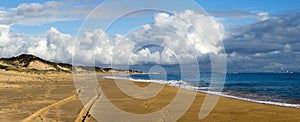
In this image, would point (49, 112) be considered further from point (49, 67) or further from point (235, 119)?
point (49, 67)

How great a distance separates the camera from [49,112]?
719 inches

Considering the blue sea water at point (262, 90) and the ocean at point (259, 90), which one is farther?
the blue sea water at point (262, 90)

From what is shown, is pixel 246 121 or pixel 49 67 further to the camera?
pixel 49 67

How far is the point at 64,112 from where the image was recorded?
1831 cm

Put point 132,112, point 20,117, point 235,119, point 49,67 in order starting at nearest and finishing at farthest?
1. point 20,117
2. point 235,119
3. point 132,112
4. point 49,67

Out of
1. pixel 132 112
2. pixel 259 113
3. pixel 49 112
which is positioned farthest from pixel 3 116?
pixel 259 113

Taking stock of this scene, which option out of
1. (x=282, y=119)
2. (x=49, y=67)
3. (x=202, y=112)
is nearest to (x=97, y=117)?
(x=202, y=112)

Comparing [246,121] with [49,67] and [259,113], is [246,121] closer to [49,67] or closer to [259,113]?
[259,113]

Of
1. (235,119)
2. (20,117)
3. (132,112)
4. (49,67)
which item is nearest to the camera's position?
(20,117)

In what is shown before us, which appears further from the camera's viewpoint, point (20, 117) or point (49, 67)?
point (49, 67)

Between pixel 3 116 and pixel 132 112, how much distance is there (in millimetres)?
6255

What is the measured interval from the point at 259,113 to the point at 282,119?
222cm

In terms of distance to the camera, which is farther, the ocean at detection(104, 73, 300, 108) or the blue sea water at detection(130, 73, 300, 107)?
the blue sea water at detection(130, 73, 300, 107)

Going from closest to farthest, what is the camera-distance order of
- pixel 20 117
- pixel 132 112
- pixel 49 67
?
pixel 20 117
pixel 132 112
pixel 49 67
